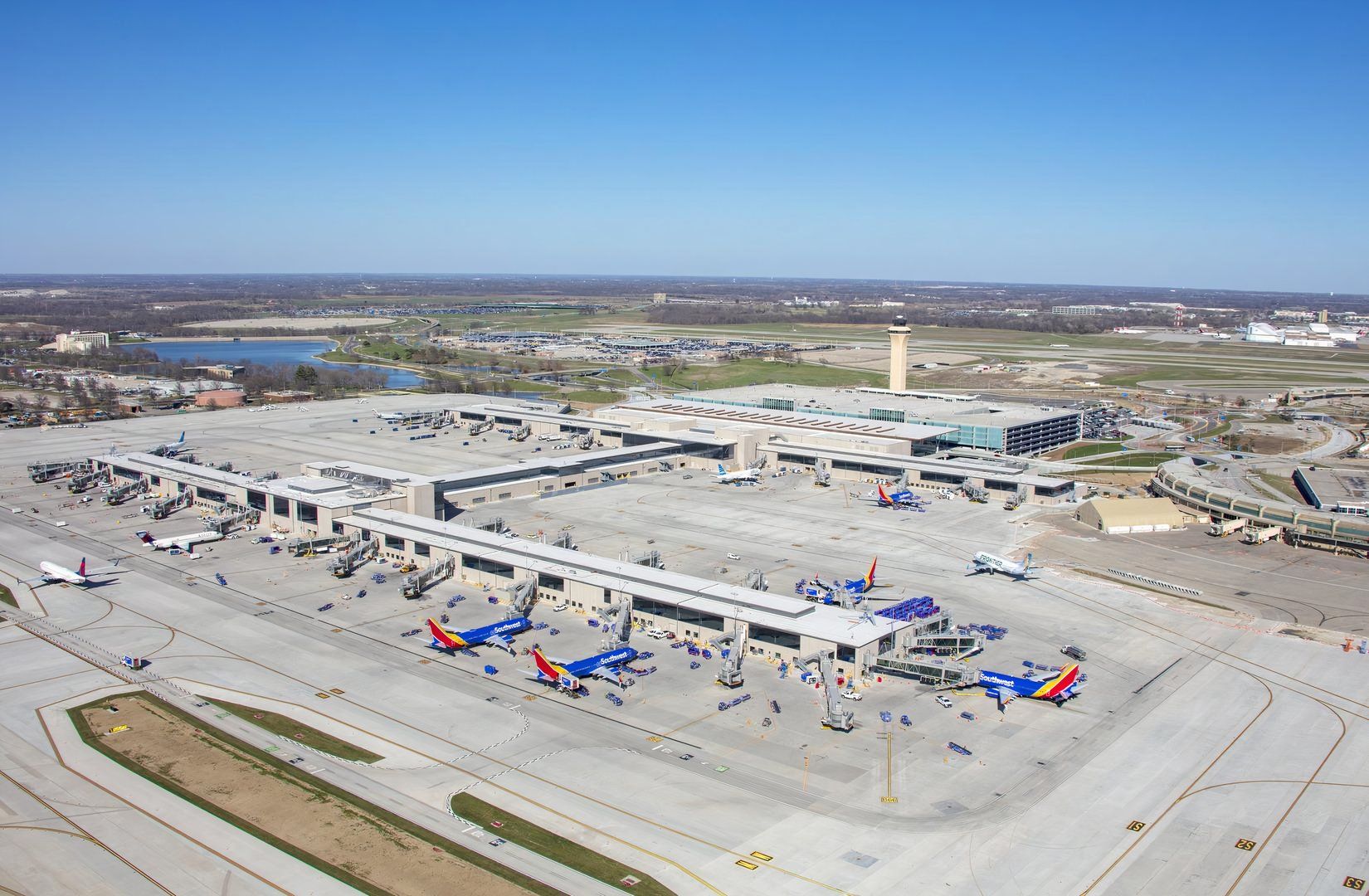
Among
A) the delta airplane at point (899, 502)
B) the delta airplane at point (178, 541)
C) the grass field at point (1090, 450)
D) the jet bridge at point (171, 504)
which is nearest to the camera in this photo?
the delta airplane at point (178, 541)

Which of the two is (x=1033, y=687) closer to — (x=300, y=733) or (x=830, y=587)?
(x=830, y=587)

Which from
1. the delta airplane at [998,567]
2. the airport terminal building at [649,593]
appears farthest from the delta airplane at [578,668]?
the delta airplane at [998,567]

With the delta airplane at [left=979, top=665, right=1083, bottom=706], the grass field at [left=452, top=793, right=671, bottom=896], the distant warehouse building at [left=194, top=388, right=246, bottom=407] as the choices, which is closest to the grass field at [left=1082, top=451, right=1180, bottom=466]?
the delta airplane at [left=979, top=665, right=1083, bottom=706]

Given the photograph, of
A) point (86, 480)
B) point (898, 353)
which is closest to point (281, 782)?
point (86, 480)

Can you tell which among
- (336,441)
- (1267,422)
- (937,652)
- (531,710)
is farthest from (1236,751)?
(1267,422)

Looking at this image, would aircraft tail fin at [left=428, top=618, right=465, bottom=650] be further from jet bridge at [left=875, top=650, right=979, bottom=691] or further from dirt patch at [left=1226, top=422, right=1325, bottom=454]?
dirt patch at [left=1226, top=422, right=1325, bottom=454]

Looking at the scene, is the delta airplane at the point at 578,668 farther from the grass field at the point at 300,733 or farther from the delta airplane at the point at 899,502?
the delta airplane at the point at 899,502

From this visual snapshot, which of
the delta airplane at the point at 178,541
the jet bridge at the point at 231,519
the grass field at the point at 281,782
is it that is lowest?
the grass field at the point at 281,782
